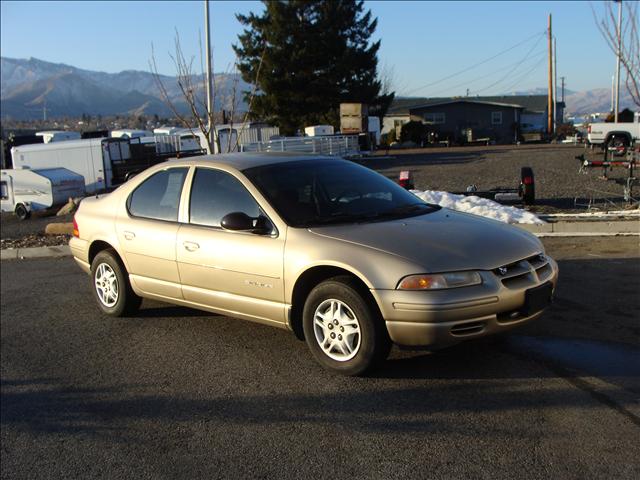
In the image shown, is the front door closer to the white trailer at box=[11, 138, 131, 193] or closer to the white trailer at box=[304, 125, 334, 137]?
the white trailer at box=[11, 138, 131, 193]

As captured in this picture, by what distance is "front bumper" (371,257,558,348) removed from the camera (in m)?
4.28

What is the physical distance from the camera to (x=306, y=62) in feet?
160

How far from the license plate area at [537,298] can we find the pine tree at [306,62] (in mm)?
44084

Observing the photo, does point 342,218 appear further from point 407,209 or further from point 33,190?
point 33,190

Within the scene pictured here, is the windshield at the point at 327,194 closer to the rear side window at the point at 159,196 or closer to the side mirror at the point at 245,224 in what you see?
the side mirror at the point at 245,224

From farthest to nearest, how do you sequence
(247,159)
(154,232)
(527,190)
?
1. (527,190)
2. (154,232)
3. (247,159)

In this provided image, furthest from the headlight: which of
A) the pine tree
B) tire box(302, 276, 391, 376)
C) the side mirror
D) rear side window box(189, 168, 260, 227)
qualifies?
the pine tree

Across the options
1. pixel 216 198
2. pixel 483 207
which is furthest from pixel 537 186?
pixel 216 198

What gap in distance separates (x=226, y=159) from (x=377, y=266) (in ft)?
6.94

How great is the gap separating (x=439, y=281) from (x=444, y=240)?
0.45 metres

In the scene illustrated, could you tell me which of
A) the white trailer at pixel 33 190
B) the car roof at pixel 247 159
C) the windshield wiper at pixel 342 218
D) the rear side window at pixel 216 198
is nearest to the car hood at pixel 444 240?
the windshield wiper at pixel 342 218

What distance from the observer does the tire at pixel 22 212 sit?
2091 centimetres

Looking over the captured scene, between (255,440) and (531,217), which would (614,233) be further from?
(255,440)

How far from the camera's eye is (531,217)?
10578 mm
